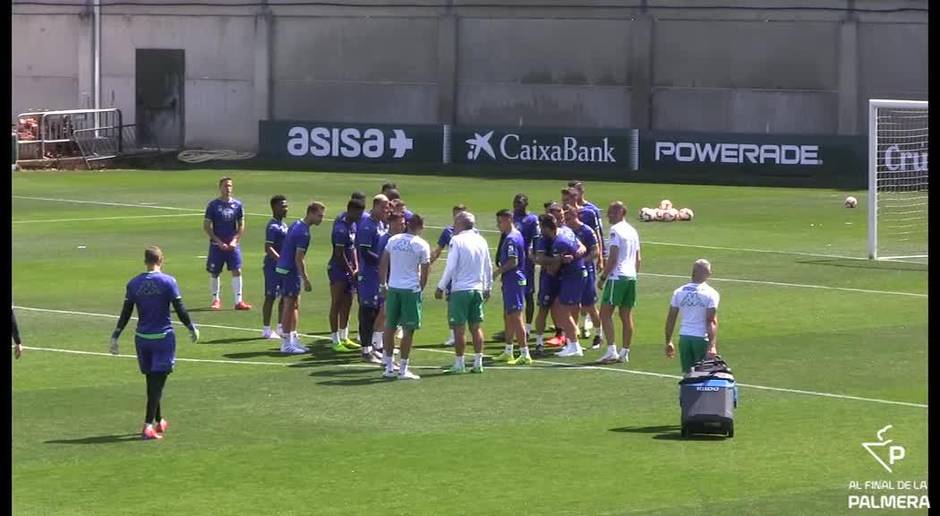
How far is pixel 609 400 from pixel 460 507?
521cm

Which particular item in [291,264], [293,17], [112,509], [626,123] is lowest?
[112,509]

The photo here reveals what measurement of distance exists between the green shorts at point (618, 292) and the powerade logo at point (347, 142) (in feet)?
114

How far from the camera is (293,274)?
22.6 m

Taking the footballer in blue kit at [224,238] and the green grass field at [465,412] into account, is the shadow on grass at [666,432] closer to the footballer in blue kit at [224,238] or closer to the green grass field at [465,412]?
the green grass field at [465,412]

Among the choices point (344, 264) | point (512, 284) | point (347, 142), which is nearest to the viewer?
point (512, 284)

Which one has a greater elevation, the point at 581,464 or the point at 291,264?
the point at 291,264

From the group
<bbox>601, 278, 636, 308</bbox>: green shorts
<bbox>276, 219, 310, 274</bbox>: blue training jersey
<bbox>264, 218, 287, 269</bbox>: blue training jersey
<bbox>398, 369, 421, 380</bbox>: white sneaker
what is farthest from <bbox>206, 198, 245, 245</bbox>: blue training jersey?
<bbox>601, 278, 636, 308</bbox>: green shorts

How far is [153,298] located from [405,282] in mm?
4038

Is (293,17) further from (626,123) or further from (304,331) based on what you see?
(304,331)

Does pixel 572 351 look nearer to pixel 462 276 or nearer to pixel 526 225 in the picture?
pixel 526 225

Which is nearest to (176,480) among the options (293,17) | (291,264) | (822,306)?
(291,264)

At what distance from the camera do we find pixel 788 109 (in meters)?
55.4

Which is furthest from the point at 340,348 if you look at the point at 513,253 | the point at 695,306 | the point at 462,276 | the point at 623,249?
the point at 695,306

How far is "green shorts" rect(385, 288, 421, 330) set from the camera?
20.6 metres
